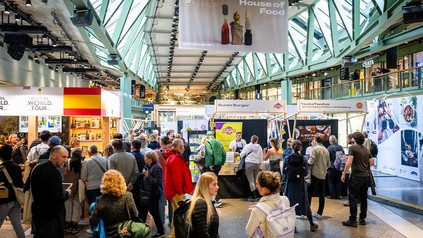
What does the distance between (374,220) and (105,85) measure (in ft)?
79.1

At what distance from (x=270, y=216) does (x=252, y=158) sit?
17.3 feet

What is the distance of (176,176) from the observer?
5086 mm

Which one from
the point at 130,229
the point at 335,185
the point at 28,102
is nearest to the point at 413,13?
the point at 335,185

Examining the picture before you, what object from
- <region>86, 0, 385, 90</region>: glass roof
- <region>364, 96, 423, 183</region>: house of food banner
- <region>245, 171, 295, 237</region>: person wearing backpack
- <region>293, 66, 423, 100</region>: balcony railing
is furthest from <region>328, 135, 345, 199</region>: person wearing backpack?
<region>293, 66, 423, 100</region>: balcony railing

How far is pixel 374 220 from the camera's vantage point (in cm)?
668

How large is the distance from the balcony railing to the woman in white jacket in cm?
858

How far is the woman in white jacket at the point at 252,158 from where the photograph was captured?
802 cm

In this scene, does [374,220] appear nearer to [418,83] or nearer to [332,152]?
[332,152]

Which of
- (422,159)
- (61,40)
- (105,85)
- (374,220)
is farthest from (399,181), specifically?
(105,85)

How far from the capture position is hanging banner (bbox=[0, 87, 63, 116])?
340 inches

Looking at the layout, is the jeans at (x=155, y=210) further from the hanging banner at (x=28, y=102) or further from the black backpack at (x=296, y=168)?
the hanging banner at (x=28, y=102)

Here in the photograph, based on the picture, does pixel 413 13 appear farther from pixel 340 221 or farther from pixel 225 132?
pixel 225 132

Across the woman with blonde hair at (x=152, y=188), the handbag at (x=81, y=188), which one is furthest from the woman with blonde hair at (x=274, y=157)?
the handbag at (x=81, y=188)

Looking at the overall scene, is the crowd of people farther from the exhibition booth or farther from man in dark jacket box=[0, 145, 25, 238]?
the exhibition booth
